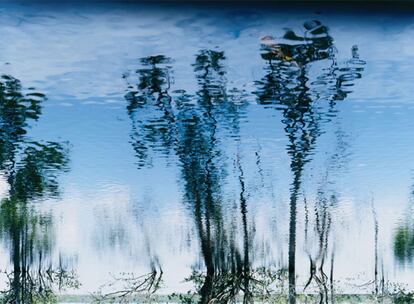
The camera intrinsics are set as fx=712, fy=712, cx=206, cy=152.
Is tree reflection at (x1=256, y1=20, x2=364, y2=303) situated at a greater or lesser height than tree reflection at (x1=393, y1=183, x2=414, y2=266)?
greater

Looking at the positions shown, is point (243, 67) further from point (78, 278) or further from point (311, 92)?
point (78, 278)

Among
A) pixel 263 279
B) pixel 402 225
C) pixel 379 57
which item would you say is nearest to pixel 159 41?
pixel 379 57

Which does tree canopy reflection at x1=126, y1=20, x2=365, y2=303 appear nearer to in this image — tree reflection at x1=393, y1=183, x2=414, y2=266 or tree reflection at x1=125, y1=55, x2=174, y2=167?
tree reflection at x1=125, y1=55, x2=174, y2=167

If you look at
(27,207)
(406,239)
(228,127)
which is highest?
(228,127)

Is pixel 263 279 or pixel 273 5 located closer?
pixel 273 5

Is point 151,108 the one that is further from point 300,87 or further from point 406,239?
point 406,239

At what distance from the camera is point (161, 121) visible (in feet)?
5.49

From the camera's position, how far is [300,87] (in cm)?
165

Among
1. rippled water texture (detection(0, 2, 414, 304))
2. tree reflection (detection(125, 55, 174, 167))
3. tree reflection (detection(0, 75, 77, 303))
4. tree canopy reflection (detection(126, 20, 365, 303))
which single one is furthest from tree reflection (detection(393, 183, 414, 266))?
tree reflection (detection(0, 75, 77, 303))

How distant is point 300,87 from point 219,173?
0.91 ft

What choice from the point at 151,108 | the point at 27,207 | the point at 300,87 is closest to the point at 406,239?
the point at 300,87

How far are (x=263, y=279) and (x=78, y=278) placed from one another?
44 cm

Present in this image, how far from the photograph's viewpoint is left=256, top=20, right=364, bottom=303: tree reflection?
5.29 feet

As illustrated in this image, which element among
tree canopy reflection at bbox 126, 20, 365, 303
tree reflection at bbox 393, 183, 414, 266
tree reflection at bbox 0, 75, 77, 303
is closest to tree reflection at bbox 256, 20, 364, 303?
tree canopy reflection at bbox 126, 20, 365, 303
